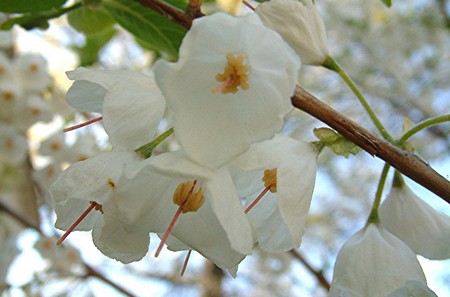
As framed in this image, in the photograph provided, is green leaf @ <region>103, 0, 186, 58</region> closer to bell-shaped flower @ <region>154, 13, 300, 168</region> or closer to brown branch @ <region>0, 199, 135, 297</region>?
bell-shaped flower @ <region>154, 13, 300, 168</region>

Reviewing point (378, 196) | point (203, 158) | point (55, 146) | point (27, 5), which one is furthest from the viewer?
point (55, 146)

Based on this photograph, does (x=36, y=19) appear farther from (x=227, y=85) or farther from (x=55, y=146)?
(x=55, y=146)

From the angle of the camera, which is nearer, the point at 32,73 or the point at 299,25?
the point at 299,25

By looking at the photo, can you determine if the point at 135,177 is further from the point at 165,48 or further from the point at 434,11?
the point at 434,11

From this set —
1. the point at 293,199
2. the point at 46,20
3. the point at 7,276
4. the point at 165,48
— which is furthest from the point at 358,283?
the point at 7,276

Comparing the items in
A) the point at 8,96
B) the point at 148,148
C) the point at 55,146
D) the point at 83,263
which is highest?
the point at 148,148

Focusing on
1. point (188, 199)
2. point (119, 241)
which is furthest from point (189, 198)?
point (119, 241)
